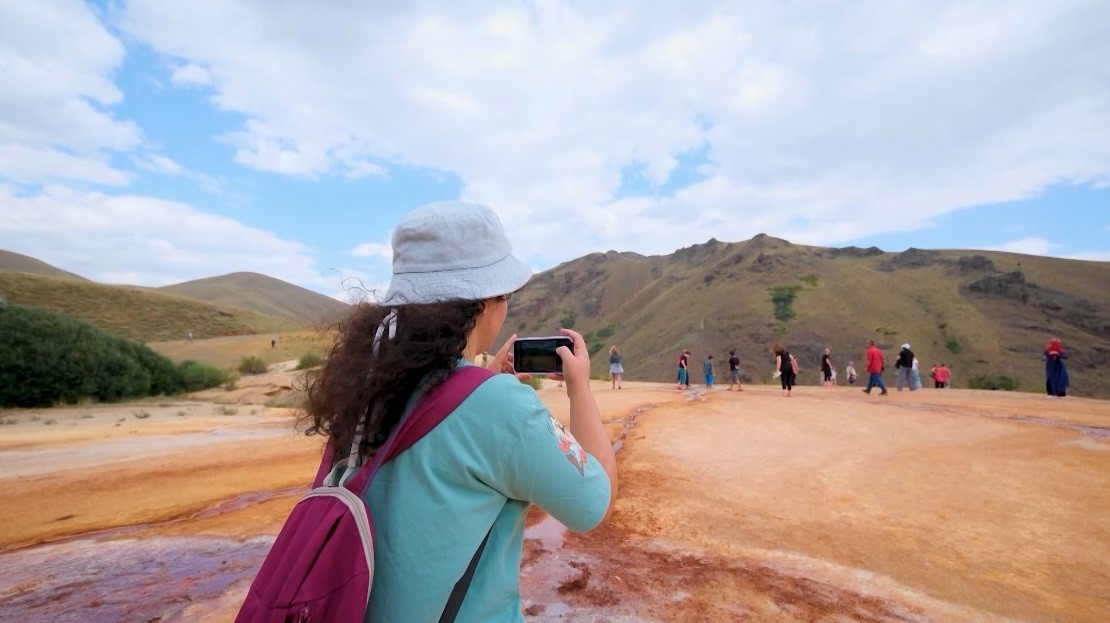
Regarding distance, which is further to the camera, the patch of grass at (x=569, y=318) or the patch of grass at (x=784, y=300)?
the patch of grass at (x=569, y=318)

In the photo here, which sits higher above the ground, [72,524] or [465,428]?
[465,428]

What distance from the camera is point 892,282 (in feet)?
247

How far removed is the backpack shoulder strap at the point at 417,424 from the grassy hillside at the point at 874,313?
48.9m

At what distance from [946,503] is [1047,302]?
77.8m

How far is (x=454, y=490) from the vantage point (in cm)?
135

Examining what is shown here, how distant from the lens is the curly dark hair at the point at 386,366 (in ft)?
4.69

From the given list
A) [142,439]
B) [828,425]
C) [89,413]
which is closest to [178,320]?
[89,413]

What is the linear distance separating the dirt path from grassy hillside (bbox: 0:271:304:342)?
55564 mm

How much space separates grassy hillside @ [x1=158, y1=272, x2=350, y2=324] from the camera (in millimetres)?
141625

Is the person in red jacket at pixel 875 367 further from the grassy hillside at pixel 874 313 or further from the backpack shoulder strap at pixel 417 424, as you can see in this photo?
the grassy hillside at pixel 874 313

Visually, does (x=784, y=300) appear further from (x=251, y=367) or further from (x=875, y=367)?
(x=251, y=367)

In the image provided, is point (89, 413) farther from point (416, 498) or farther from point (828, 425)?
point (416, 498)

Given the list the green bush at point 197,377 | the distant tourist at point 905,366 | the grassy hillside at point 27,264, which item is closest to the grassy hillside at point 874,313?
the distant tourist at point 905,366

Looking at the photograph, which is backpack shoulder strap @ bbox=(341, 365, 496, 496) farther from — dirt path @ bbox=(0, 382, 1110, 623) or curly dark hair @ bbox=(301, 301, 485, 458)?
dirt path @ bbox=(0, 382, 1110, 623)
